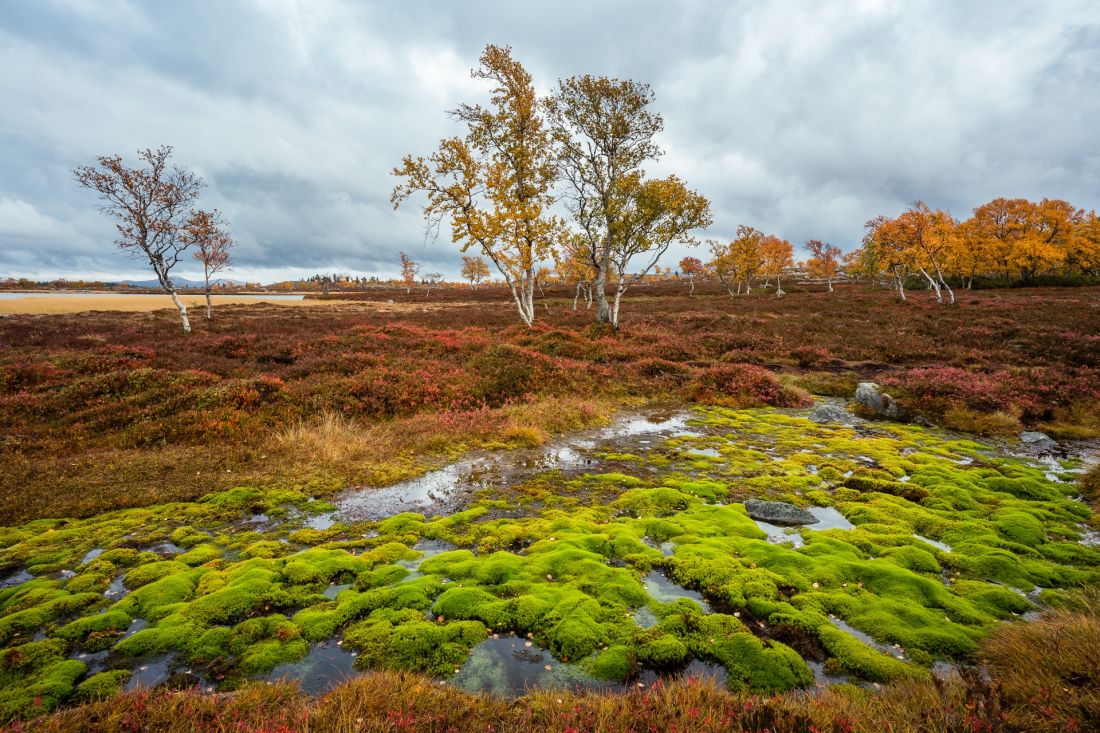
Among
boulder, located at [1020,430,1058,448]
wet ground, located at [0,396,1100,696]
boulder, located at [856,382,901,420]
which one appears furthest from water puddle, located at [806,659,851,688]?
boulder, located at [856,382,901,420]

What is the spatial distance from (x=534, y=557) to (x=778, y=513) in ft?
17.1

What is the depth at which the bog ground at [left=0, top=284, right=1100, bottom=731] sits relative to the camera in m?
4.14

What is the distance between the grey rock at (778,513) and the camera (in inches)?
336

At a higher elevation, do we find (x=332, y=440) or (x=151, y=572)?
(x=332, y=440)

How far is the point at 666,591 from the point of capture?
6398 mm

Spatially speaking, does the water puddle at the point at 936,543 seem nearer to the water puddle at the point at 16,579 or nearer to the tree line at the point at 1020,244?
the water puddle at the point at 16,579

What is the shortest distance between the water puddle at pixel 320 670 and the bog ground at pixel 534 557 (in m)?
0.05

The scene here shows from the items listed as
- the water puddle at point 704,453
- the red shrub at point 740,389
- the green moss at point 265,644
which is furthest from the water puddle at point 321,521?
the red shrub at point 740,389

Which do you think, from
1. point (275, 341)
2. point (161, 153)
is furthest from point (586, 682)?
point (161, 153)

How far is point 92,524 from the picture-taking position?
846cm

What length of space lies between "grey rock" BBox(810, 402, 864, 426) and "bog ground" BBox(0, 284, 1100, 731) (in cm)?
13

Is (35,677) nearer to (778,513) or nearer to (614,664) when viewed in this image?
(614,664)

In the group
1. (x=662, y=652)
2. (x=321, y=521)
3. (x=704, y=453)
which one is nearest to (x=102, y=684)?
(x=321, y=521)

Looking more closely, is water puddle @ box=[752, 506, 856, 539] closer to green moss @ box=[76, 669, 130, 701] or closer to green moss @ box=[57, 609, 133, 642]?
green moss @ box=[76, 669, 130, 701]
